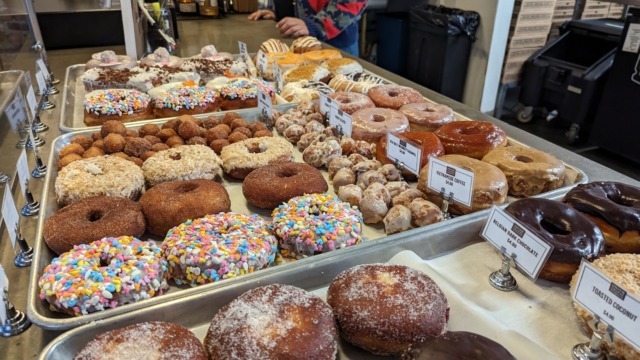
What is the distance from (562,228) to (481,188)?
36 centimetres

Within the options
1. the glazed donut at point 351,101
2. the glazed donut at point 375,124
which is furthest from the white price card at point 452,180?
the glazed donut at point 351,101

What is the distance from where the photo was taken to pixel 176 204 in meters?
1.83

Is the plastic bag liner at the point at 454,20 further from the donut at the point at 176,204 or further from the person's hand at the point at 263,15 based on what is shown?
the donut at the point at 176,204

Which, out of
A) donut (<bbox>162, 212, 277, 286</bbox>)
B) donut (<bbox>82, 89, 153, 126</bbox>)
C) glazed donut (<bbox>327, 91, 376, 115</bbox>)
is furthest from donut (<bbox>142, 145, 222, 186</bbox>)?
glazed donut (<bbox>327, 91, 376, 115</bbox>)

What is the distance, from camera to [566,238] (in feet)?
5.30

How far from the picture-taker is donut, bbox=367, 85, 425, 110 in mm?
2883

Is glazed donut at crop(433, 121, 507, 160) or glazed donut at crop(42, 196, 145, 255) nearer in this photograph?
glazed donut at crop(42, 196, 145, 255)

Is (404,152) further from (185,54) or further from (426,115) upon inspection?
(185,54)

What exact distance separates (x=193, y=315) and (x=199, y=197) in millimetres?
584

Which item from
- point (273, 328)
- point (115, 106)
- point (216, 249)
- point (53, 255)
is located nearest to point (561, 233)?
point (273, 328)

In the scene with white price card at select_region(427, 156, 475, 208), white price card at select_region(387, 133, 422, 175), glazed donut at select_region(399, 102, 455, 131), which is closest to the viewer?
white price card at select_region(427, 156, 475, 208)

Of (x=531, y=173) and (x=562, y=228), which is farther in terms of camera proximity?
(x=531, y=173)

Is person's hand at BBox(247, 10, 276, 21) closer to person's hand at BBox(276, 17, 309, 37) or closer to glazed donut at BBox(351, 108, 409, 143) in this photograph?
person's hand at BBox(276, 17, 309, 37)

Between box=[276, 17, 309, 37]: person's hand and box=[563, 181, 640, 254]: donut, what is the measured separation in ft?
10.6
